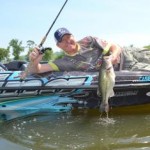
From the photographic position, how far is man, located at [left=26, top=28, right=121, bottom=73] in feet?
22.2

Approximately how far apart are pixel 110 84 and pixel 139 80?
1587mm

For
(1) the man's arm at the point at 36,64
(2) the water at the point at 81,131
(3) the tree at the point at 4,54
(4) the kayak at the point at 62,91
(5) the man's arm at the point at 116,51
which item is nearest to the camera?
(2) the water at the point at 81,131

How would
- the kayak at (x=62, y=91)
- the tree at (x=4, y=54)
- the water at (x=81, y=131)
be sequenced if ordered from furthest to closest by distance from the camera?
the tree at (x=4, y=54), the kayak at (x=62, y=91), the water at (x=81, y=131)

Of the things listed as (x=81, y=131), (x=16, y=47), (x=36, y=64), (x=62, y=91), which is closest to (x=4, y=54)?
(x=16, y=47)

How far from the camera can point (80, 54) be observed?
272 inches

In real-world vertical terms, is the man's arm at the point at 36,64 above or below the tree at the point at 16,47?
above

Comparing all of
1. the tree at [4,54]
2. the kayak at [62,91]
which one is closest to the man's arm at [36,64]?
the kayak at [62,91]

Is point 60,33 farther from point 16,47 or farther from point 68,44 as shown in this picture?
point 16,47

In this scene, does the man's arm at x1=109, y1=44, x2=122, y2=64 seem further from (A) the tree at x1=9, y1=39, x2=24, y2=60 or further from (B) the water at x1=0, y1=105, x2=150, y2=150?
(A) the tree at x1=9, y1=39, x2=24, y2=60

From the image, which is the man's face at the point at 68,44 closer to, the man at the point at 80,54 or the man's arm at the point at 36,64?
the man at the point at 80,54

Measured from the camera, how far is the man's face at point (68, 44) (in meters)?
6.69

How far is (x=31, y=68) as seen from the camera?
6.75 meters

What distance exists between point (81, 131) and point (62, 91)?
1.05 meters

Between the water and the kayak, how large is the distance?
0.64ft
